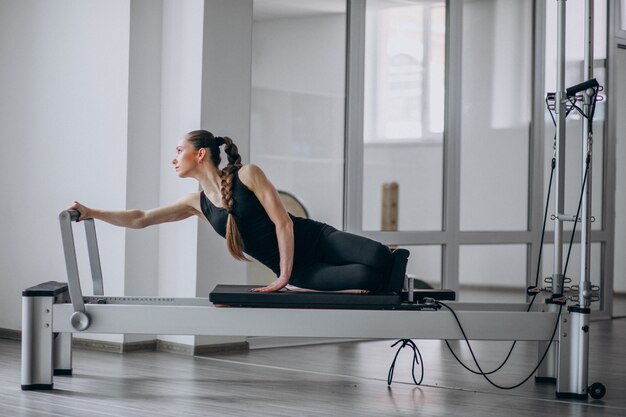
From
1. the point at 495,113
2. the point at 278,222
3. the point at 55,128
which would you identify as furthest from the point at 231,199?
the point at 495,113

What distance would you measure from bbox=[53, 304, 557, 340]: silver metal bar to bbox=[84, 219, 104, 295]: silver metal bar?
37cm

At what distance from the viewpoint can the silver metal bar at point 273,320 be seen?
11.7 feet

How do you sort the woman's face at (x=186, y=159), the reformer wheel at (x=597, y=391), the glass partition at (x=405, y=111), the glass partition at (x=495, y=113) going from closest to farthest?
the reformer wheel at (x=597, y=391) < the woman's face at (x=186, y=159) < the glass partition at (x=405, y=111) < the glass partition at (x=495, y=113)

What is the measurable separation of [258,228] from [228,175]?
0.24 metres

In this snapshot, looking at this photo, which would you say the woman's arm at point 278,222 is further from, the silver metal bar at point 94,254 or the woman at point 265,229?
the silver metal bar at point 94,254

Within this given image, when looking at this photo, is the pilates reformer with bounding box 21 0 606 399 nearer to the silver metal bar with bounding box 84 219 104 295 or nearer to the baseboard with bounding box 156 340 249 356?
the silver metal bar with bounding box 84 219 104 295

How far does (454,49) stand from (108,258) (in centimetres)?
243

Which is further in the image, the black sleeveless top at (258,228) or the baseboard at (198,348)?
the baseboard at (198,348)

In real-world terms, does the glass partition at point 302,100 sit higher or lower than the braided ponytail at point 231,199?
higher

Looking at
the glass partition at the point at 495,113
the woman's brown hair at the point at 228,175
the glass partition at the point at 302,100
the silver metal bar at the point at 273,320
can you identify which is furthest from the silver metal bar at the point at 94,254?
the glass partition at the point at 495,113

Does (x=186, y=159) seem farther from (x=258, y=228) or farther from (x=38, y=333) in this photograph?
(x=38, y=333)

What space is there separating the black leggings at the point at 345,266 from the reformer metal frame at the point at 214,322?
17 centimetres

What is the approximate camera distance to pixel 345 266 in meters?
3.76

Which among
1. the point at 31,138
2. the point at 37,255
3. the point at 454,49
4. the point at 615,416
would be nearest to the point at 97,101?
the point at 31,138
